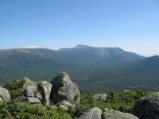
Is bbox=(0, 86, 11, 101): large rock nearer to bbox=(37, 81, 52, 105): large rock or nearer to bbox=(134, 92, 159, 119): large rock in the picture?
bbox=(37, 81, 52, 105): large rock

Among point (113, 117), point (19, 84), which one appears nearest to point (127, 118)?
point (113, 117)

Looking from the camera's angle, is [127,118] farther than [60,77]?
No

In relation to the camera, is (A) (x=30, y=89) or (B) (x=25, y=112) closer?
(B) (x=25, y=112)

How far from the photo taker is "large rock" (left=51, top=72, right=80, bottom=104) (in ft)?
115

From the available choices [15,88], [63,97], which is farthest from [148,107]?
[15,88]

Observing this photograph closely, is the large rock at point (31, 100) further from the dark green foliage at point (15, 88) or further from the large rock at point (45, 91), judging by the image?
the dark green foliage at point (15, 88)

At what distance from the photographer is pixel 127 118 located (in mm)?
22625

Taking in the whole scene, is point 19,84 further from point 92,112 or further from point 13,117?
point 92,112

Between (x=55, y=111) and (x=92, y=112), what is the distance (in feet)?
14.4

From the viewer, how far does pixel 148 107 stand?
2550 centimetres

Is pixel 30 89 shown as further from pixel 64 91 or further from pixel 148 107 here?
pixel 148 107

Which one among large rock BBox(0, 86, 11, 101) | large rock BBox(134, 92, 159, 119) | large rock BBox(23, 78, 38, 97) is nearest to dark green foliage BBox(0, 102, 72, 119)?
large rock BBox(0, 86, 11, 101)

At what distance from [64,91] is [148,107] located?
12174 millimetres

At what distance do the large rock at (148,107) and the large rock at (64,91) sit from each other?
10.3m
